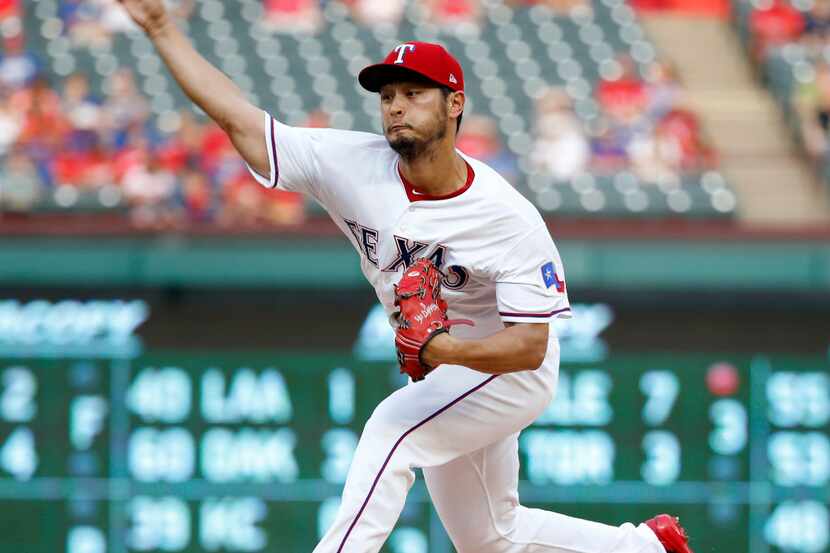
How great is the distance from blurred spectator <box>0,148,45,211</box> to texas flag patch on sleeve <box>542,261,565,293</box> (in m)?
4.72

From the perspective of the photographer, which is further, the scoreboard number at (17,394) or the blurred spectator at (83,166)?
the blurred spectator at (83,166)

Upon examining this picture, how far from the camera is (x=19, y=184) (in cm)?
810

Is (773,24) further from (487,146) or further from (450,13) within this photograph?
(487,146)

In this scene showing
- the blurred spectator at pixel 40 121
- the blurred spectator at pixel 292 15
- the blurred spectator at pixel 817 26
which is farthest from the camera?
the blurred spectator at pixel 292 15

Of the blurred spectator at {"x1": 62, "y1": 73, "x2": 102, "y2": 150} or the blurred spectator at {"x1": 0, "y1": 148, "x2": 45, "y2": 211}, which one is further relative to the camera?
the blurred spectator at {"x1": 62, "y1": 73, "x2": 102, "y2": 150}

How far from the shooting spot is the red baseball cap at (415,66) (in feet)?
12.4

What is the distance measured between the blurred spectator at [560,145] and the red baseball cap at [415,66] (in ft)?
17.2

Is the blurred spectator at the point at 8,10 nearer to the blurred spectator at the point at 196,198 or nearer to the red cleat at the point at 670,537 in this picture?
the blurred spectator at the point at 196,198

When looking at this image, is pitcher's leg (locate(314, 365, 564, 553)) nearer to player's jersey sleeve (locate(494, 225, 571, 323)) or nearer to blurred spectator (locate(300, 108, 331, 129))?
player's jersey sleeve (locate(494, 225, 571, 323))

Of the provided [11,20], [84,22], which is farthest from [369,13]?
[11,20]

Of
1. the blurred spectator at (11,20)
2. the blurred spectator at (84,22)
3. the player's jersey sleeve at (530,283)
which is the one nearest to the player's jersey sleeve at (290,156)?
the player's jersey sleeve at (530,283)

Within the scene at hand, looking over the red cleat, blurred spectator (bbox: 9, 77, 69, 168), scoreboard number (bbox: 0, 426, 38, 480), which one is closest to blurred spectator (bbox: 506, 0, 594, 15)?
blurred spectator (bbox: 9, 77, 69, 168)

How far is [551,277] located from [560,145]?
224 inches

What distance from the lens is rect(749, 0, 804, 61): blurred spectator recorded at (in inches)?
465
